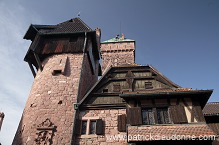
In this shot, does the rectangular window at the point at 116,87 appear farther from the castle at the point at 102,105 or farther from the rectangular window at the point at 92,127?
the rectangular window at the point at 92,127

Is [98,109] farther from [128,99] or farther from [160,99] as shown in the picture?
[160,99]

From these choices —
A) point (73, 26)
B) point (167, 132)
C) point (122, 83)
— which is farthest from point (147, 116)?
point (73, 26)

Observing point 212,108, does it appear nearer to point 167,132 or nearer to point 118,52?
point 167,132

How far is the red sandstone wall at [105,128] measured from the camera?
9.56 meters

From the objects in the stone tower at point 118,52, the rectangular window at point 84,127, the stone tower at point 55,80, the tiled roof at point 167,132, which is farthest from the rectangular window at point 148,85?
the stone tower at point 118,52

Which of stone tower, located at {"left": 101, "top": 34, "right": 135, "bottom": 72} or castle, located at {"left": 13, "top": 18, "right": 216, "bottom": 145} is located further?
stone tower, located at {"left": 101, "top": 34, "right": 135, "bottom": 72}

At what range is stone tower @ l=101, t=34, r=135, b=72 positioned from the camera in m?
30.5

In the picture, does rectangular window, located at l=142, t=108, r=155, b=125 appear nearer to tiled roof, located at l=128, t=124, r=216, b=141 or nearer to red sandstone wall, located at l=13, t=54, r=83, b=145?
tiled roof, located at l=128, t=124, r=216, b=141

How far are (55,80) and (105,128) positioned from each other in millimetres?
4695

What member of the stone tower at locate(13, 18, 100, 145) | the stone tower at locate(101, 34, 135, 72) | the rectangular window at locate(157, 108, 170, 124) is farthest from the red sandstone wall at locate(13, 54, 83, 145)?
the stone tower at locate(101, 34, 135, 72)

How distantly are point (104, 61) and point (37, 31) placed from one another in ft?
55.0

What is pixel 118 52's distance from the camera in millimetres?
31609

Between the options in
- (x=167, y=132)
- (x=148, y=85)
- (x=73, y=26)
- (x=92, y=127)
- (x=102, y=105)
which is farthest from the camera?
(x=73, y=26)

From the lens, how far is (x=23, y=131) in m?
10.3
